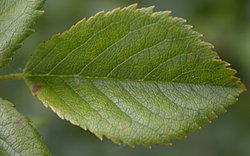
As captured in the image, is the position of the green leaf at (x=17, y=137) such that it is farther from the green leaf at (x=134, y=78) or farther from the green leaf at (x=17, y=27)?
the green leaf at (x=17, y=27)

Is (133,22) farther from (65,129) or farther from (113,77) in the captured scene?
(65,129)

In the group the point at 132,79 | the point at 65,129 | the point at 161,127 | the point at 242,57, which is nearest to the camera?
the point at 161,127

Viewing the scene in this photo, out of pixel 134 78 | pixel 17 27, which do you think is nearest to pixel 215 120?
pixel 134 78

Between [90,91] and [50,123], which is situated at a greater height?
[90,91]

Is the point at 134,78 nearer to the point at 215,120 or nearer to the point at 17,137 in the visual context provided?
the point at 17,137

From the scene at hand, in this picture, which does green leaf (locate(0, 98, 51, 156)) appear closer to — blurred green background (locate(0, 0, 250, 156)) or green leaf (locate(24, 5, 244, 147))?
green leaf (locate(24, 5, 244, 147))

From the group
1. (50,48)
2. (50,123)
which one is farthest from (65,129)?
(50,48)

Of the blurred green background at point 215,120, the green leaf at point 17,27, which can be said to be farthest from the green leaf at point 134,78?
the blurred green background at point 215,120
